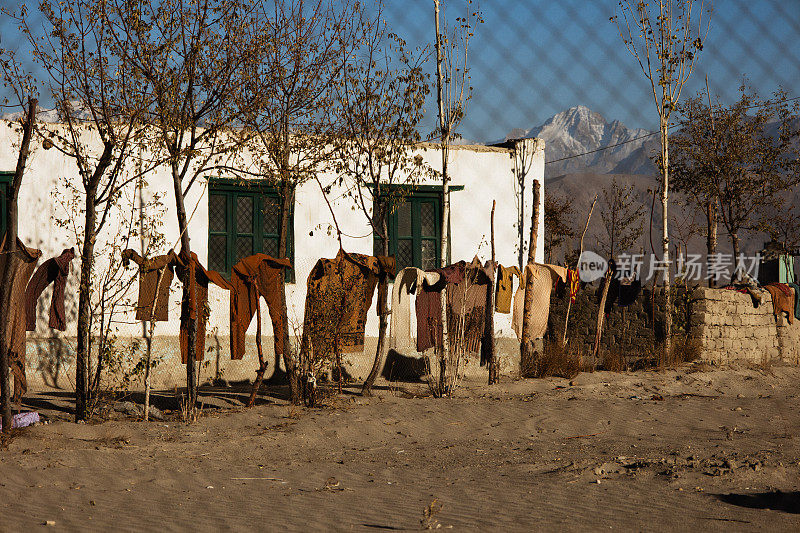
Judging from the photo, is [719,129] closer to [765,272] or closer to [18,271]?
[765,272]

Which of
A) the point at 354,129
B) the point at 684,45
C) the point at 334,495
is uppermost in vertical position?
the point at 684,45

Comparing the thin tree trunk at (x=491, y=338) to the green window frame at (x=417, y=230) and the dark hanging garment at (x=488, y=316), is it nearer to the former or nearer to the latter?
the dark hanging garment at (x=488, y=316)

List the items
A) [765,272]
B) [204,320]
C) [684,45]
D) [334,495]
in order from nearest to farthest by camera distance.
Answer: [334,495]
[204,320]
[684,45]
[765,272]

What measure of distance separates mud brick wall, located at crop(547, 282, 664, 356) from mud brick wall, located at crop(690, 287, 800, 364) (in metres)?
0.68

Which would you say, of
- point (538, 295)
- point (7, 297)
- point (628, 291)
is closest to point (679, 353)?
point (628, 291)

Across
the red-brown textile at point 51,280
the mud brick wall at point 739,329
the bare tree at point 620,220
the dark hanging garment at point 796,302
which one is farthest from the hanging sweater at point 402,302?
the dark hanging garment at point 796,302

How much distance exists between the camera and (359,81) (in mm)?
10711

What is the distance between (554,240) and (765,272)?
871 centimetres

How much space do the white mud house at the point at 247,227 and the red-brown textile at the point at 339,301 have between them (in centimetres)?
46

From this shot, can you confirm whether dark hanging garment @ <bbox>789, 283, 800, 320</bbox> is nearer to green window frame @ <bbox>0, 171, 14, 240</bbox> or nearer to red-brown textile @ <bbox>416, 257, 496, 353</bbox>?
red-brown textile @ <bbox>416, 257, 496, 353</bbox>

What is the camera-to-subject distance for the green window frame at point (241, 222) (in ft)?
36.5

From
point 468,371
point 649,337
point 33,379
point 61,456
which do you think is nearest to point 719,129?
point 649,337

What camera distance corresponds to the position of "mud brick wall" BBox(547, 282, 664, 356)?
45.4ft

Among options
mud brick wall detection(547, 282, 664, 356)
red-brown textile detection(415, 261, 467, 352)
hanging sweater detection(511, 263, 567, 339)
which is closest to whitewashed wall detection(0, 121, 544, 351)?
hanging sweater detection(511, 263, 567, 339)
